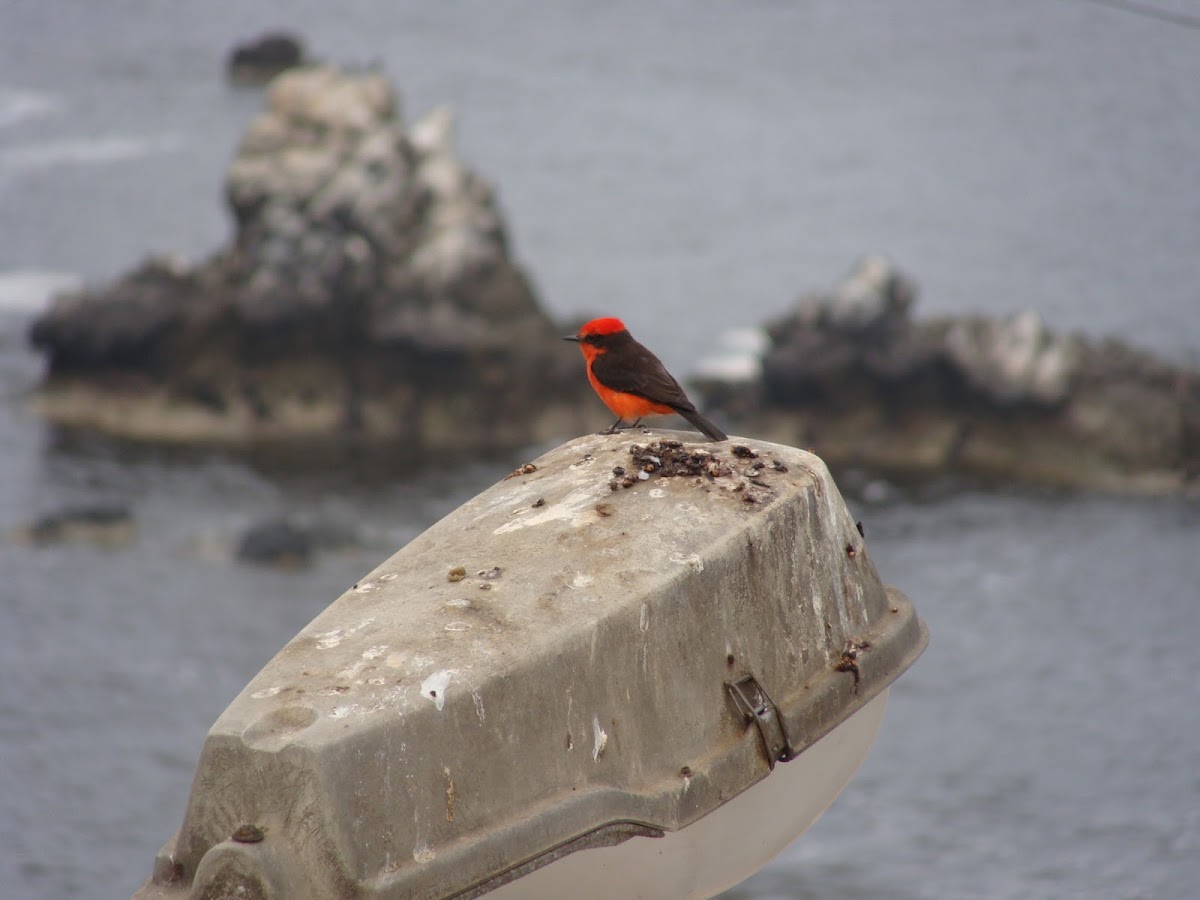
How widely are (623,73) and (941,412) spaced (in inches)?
1796

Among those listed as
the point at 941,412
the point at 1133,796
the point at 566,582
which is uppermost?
the point at 566,582

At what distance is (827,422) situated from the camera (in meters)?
44.8

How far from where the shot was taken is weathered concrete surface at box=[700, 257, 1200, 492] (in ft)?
143

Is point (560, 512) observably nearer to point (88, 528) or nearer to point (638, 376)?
point (638, 376)

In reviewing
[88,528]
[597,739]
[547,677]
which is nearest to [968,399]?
[88,528]

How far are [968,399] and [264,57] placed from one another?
51256 mm

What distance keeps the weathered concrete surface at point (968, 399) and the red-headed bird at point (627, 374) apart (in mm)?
35209

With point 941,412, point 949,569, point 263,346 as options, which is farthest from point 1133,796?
point 263,346

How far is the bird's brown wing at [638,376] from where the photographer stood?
8336mm

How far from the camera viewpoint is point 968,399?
44438mm

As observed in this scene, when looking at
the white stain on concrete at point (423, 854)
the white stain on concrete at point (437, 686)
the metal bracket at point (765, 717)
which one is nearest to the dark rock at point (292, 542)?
the metal bracket at point (765, 717)

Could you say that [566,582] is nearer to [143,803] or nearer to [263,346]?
[143,803]

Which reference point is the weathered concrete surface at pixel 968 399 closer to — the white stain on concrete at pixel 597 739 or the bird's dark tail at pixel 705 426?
the bird's dark tail at pixel 705 426

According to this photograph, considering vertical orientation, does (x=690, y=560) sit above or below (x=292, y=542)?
above
